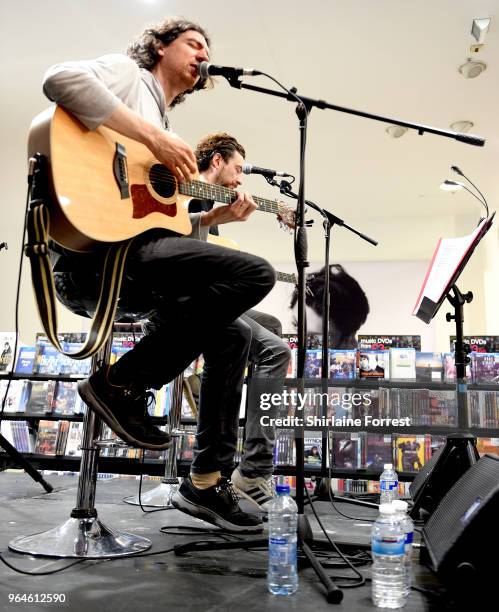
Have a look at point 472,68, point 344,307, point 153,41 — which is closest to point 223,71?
point 153,41

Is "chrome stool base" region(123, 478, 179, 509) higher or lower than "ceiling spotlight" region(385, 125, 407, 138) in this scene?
lower

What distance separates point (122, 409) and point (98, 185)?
0.52 meters

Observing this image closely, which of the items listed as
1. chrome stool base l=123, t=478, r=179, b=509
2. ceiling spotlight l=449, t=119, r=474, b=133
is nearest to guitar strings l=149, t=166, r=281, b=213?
chrome stool base l=123, t=478, r=179, b=509

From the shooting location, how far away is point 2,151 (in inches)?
204

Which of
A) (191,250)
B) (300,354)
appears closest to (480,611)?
(300,354)

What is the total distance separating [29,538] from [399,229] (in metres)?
6.05

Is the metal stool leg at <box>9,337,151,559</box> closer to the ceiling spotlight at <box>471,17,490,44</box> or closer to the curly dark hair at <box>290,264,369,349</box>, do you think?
the ceiling spotlight at <box>471,17,490,44</box>

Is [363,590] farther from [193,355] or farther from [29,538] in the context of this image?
[29,538]

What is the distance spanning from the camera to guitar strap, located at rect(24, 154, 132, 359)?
113cm

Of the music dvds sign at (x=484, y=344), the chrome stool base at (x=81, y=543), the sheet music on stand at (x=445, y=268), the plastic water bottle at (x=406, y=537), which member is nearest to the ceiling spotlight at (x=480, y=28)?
the music dvds sign at (x=484, y=344)

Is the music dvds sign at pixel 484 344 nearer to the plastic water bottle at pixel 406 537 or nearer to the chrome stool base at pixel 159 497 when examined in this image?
the chrome stool base at pixel 159 497

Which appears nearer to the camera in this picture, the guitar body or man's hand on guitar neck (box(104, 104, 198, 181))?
the guitar body

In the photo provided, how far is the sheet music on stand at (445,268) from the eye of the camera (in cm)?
170

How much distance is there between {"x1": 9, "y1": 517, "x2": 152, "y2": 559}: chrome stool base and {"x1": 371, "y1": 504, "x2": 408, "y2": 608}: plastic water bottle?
0.57 m
